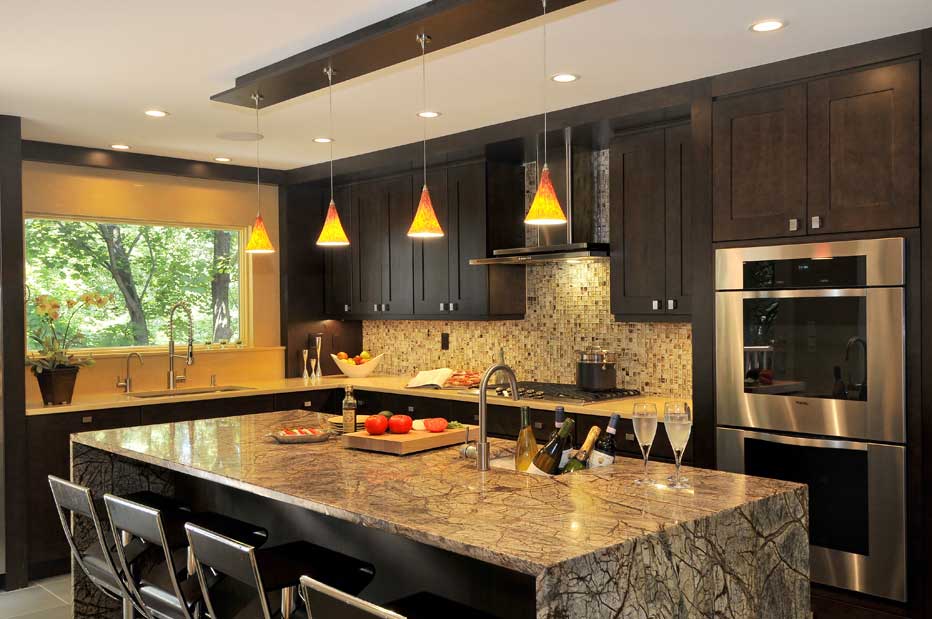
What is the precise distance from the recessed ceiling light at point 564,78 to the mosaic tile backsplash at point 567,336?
1.17 m

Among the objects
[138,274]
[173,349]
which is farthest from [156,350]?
[138,274]

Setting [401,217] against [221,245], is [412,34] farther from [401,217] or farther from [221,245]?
[221,245]

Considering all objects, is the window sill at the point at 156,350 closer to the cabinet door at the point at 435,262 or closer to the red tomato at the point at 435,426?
the cabinet door at the point at 435,262

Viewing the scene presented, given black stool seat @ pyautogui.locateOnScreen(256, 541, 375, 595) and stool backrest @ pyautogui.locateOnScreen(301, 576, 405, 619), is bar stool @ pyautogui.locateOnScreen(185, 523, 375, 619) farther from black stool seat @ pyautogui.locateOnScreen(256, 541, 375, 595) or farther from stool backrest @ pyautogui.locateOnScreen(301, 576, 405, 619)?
stool backrest @ pyautogui.locateOnScreen(301, 576, 405, 619)

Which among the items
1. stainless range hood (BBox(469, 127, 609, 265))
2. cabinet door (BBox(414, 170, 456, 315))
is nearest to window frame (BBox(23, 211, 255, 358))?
cabinet door (BBox(414, 170, 456, 315))

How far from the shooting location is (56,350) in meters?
5.00

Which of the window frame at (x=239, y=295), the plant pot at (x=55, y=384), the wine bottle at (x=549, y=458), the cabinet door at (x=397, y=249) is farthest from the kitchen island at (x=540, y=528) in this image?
the cabinet door at (x=397, y=249)

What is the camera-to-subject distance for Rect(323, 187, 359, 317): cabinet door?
661cm

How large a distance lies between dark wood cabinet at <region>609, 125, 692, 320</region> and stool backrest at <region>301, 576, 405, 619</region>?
3.01 meters

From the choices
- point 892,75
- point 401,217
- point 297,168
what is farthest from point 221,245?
point 892,75

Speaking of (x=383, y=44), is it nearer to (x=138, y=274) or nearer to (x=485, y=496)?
(x=485, y=496)

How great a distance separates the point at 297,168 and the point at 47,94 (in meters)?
2.52

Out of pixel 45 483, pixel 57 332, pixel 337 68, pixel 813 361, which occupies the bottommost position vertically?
pixel 45 483

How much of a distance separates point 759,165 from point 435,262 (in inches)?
102
